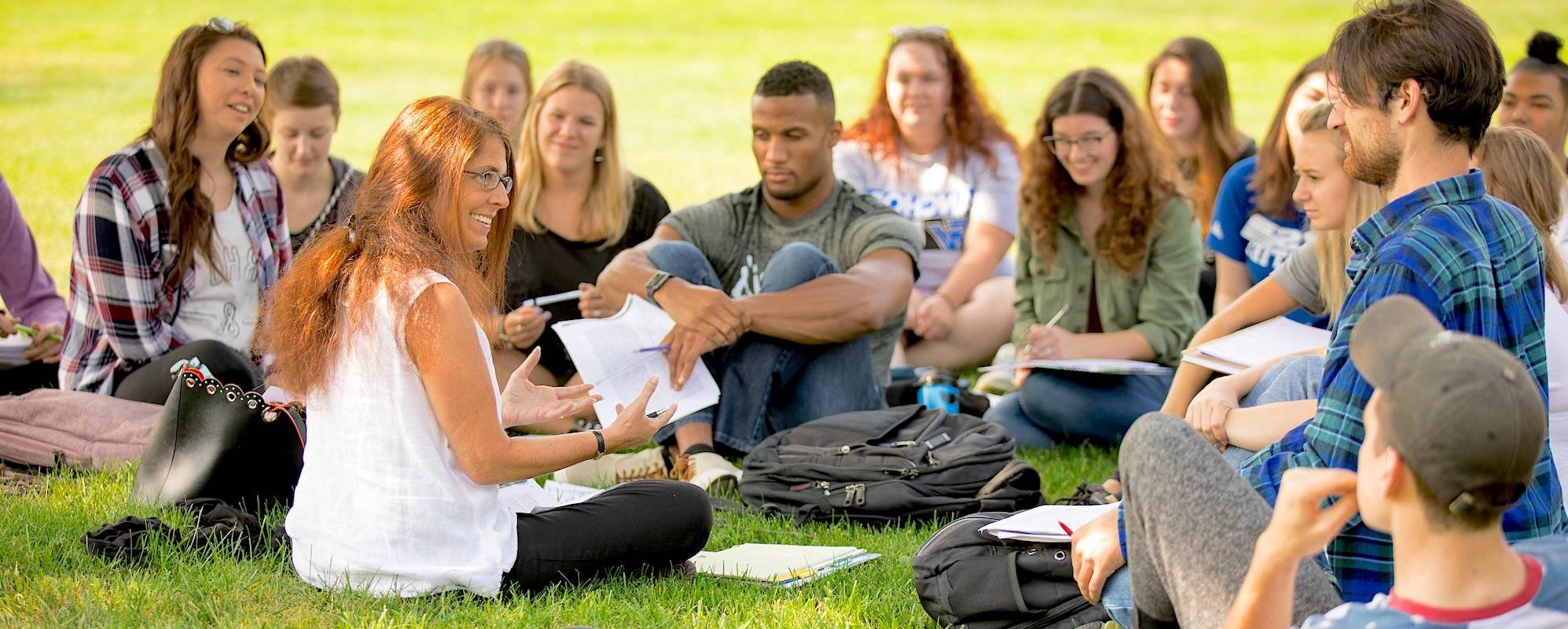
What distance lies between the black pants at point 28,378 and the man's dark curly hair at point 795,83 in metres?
2.74

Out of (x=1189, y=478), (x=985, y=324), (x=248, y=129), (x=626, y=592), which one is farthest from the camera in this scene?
(x=985, y=324)

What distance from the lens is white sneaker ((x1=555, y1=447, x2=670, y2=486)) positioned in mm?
4891

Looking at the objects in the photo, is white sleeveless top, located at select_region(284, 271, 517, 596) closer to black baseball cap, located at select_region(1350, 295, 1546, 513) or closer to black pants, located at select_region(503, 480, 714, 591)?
black pants, located at select_region(503, 480, 714, 591)

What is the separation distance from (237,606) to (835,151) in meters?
4.23

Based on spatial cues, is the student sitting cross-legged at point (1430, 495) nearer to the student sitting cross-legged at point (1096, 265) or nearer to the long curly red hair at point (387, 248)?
the long curly red hair at point (387, 248)

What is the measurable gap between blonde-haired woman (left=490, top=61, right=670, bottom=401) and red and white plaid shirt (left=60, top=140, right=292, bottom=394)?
1.27m

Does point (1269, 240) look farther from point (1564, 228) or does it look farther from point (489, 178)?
point (489, 178)

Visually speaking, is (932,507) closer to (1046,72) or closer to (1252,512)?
(1252,512)

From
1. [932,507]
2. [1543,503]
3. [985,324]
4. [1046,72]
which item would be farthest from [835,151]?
[1046,72]

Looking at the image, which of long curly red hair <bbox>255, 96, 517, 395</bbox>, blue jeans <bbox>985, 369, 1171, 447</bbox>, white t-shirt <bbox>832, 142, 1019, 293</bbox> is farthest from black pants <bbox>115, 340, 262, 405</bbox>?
white t-shirt <bbox>832, 142, 1019, 293</bbox>

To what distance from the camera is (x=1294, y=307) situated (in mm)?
4660

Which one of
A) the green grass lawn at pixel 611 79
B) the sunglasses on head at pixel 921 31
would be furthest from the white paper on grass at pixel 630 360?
the sunglasses on head at pixel 921 31

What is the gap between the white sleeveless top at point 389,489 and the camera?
10.4 feet

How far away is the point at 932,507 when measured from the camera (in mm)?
4285
